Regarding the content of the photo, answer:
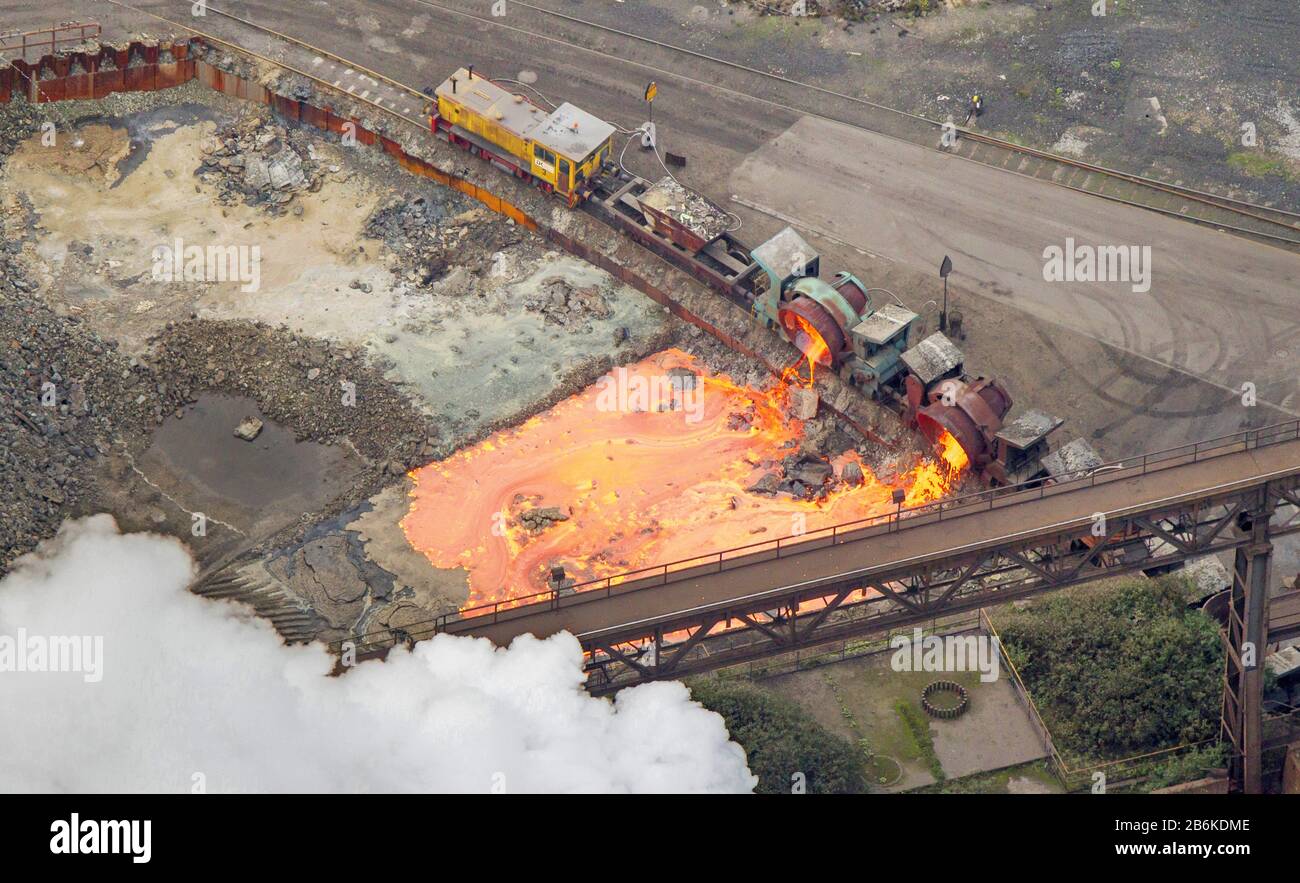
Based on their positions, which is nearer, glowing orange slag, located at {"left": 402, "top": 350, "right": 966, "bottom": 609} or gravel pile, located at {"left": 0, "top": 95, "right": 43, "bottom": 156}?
glowing orange slag, located at {"left": 402, "top": 350, "right": 966, "bottom": 609}

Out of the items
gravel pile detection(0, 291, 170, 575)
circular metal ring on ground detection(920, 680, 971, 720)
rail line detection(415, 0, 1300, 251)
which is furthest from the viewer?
rail line detection(415, 0, 1300, 251)

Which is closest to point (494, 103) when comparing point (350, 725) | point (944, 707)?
point (944, 707)

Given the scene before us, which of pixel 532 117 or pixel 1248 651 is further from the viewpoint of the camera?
pixel 532 117

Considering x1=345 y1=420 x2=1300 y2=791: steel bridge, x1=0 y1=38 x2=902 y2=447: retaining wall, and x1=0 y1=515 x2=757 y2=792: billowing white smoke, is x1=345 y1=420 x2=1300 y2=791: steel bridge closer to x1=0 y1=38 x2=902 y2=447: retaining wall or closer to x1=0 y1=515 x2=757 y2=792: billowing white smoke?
x1=0 y1=515 x2=757 y2=792: billowing white smoke

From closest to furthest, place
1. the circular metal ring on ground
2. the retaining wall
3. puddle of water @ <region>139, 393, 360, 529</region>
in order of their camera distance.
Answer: the circular metal ring on ground → puddle of water @ <region>139, 393, 360, 529</region> → the retaining wall

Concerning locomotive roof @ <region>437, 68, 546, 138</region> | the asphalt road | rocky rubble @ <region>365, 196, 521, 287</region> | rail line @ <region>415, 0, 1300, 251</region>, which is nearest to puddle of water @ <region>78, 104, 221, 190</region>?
the asphalt road

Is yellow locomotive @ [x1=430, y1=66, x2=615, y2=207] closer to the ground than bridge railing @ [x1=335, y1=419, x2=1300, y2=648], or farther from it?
farther from it

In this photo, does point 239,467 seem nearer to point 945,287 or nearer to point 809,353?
point 809,353

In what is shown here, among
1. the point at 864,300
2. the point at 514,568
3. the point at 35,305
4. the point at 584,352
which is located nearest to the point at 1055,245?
the point at 864,300
